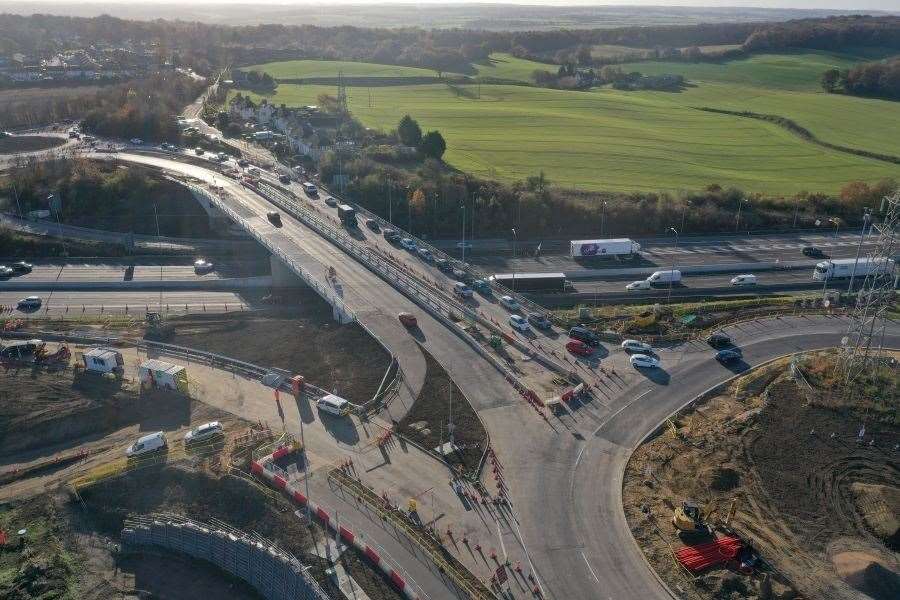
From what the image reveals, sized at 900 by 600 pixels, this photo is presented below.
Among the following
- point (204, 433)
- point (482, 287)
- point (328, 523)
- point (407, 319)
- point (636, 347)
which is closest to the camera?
point (328, 523)

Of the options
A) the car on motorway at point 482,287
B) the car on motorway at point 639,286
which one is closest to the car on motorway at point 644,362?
the car on motorway at point 482,287

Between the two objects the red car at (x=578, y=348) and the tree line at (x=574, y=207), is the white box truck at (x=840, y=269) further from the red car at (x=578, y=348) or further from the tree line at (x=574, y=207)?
the red car at (x=578, y=348)

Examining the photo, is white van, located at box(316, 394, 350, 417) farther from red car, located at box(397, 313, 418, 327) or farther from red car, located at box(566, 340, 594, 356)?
red car, located at box(566, 340, 594, 356)

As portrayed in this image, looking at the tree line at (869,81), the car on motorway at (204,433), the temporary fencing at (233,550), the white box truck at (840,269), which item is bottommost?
the temporary fencing at (233,550)

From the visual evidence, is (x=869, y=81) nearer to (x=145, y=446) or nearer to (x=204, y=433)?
(x=204, y=433)

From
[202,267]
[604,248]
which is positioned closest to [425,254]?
[604,248]

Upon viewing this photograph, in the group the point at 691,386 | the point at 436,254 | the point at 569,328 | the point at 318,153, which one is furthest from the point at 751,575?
the point at 318,153
